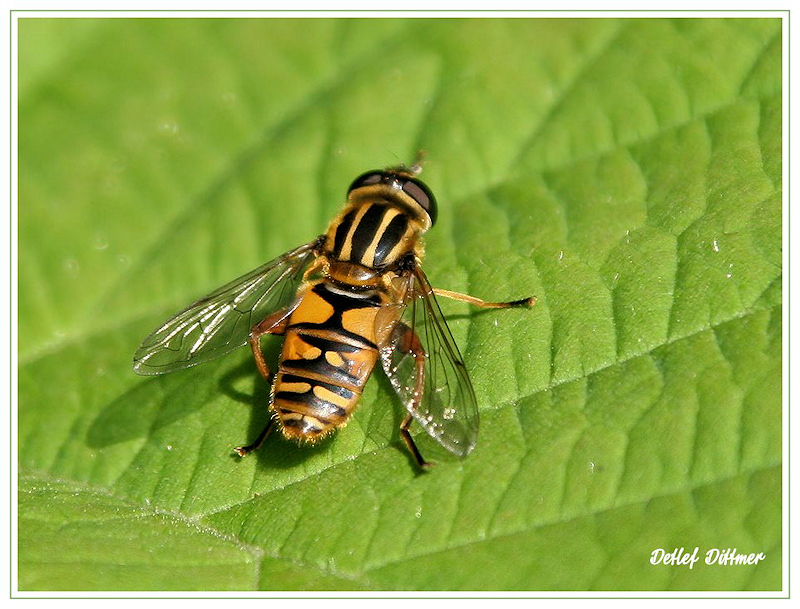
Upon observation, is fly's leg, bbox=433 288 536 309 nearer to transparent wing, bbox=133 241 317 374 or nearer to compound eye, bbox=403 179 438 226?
compound eye, bbox=403 179 438 226

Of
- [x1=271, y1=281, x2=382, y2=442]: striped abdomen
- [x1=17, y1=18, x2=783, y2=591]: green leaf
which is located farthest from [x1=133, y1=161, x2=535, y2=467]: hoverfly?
[x1=17, y1=18, x2=783, y2=591]: green leaf

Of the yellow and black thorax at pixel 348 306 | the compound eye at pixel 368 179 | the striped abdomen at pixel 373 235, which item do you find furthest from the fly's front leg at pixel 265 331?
the compound eye at pixel 368 179

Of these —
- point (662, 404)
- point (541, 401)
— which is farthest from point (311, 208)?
point (662, 404)

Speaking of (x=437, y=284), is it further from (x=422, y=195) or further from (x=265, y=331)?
(x=265, y=331)

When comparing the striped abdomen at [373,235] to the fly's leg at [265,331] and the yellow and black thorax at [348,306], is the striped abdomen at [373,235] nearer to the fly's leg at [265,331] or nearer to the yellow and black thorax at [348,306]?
the yellow and black thorax at [348,306]

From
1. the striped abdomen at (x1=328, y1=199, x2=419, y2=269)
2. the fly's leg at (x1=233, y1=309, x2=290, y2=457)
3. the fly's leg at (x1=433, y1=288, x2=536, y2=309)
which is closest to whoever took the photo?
the fly's leg at (x1=433, y1=288, x2=536, y2=309)
